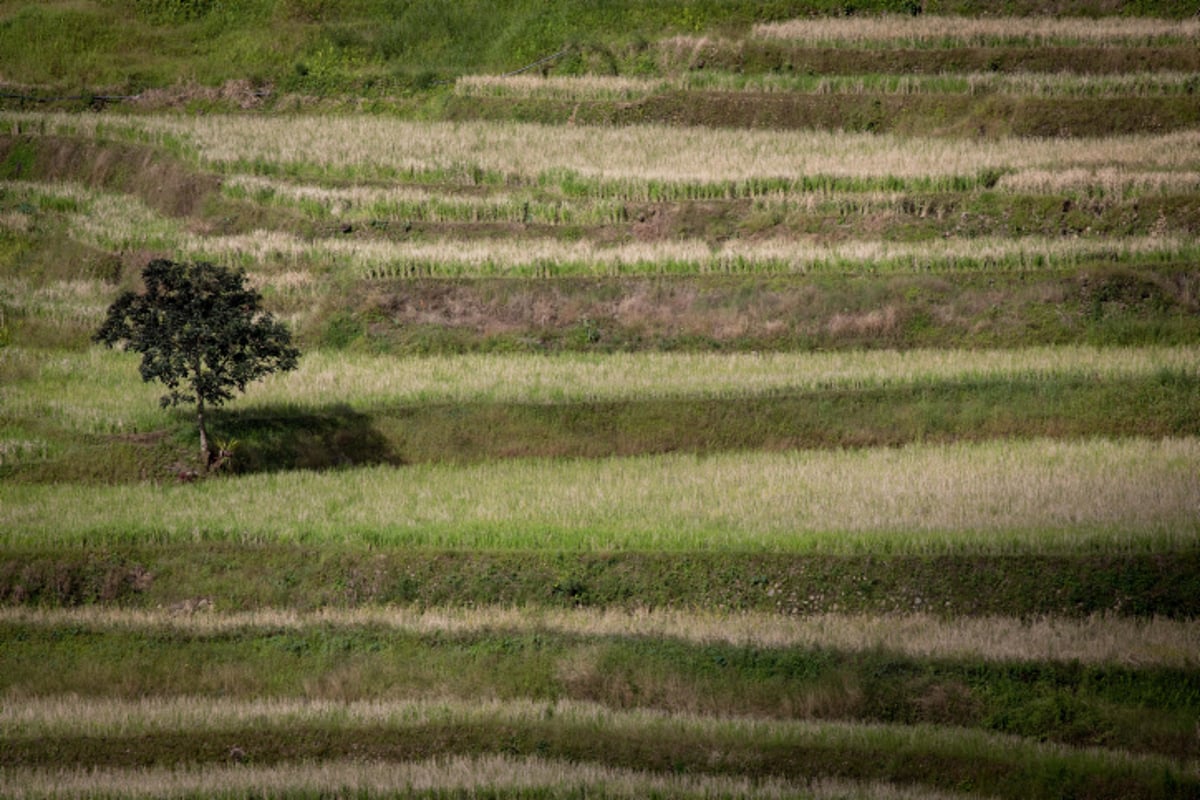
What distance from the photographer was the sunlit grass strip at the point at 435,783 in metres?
15.0

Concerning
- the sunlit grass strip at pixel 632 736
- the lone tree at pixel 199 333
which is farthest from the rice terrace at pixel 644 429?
the lone tree at pixel 199 333

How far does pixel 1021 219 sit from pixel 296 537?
16.2 m

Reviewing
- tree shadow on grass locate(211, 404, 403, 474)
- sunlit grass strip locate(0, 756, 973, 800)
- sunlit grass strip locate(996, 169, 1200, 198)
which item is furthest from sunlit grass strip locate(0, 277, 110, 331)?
sunlit grass strip locate(996, 169, 1200, 198)

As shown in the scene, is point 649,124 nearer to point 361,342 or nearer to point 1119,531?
point 361,342

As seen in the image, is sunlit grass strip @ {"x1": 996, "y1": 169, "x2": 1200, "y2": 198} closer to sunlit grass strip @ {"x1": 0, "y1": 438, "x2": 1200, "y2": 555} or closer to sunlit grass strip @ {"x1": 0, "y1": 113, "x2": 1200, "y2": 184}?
sunlit grass strip @ {"x1": 0, "y1": 113, "x2": 1200, "y2": 184}

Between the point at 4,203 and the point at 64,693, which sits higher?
the point at 4,203

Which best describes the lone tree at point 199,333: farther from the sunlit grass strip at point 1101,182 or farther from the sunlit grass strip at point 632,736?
the sunlit grass strip at point 1101,182

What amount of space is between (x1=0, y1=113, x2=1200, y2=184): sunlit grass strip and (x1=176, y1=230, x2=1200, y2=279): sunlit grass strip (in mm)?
2982

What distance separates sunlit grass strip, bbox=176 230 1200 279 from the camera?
29641 mm

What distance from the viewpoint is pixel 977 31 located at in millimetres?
40906

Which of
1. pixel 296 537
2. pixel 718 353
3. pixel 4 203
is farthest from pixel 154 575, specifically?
pixel 4 203

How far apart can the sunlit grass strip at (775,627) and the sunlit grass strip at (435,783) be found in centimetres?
337

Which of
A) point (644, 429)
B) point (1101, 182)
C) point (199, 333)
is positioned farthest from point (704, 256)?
point (199, 333)

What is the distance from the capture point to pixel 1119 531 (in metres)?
20.5
